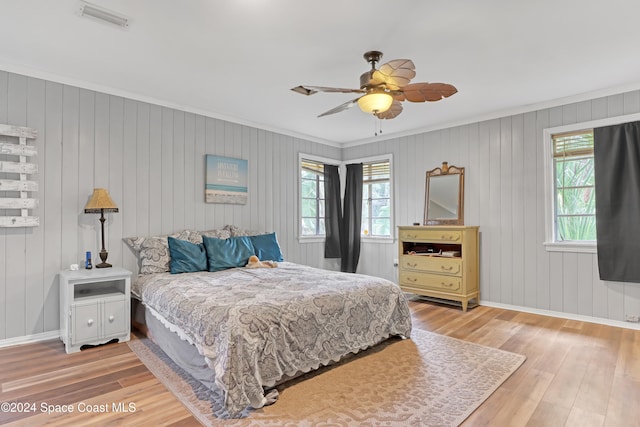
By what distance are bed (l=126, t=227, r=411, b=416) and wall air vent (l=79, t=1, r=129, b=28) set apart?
197 cm

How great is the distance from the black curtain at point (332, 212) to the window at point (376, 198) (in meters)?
0.44

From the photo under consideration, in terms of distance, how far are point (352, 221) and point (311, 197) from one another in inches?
32.1

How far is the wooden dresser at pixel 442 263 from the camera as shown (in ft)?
14.2

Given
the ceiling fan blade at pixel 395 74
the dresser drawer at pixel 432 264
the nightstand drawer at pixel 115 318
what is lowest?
the nightstand drawer at pixel 115 318

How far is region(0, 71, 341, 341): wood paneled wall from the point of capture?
3137 millimetres

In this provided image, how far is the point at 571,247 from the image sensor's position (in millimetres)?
3938

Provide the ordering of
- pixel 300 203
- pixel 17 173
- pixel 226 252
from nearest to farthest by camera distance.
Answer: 1. pixel 17 173
2. pixel 226 252
3. pixel 300 203

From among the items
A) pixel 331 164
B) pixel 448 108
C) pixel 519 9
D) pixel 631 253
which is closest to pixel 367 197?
pixel 331 164

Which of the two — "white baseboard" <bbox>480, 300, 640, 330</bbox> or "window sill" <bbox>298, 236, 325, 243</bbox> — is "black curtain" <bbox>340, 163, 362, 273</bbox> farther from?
"white baseboard" <bbox>480, 300, 640, 330</bbox>

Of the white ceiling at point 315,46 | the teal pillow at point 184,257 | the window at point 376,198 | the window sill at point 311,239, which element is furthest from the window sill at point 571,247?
the teal pillow at point 184,257

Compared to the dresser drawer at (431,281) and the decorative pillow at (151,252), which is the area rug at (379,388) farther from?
the dresser drawer at (431,281)

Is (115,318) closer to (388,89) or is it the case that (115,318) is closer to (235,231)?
(235,231)

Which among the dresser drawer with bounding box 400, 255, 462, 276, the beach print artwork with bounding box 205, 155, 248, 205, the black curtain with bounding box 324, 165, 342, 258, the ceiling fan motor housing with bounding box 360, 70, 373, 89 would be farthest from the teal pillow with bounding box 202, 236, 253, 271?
the ceiling fan motor housing with bounding box 360, 70, 373, 89

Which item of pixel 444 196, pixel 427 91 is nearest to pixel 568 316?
pixel 444 196
